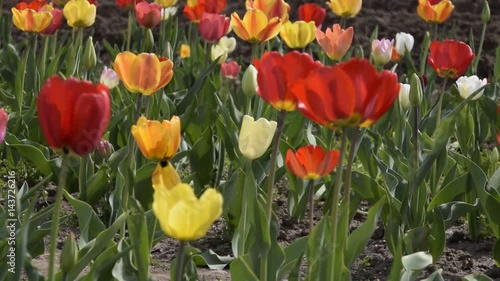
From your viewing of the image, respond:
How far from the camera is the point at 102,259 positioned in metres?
1.92

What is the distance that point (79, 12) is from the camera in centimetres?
327

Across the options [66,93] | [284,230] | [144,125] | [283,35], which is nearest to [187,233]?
[66,93]

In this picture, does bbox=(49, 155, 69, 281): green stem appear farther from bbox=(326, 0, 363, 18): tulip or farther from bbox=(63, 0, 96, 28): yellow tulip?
bbox=(326, 0, 363, 18): tulip

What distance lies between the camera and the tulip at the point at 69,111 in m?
1.52

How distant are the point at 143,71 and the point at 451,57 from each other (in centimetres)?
103

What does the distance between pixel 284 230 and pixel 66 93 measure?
1.49 meters

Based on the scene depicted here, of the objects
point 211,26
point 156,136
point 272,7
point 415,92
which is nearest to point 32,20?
point 211,26

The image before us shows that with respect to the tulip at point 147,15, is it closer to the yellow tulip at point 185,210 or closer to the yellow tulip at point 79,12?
the yellow tulip at point 79,12

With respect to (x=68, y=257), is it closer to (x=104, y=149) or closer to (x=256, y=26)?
(x=104, y=149)

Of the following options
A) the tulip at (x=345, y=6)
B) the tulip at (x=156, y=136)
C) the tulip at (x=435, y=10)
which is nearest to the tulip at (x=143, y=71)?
the tulip at (x=156, y=136)

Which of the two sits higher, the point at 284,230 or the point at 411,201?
the point at 411,201

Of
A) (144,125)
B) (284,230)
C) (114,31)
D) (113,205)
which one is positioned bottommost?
(114,31)

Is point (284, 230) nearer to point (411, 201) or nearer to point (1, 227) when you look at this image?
point (411, 201)

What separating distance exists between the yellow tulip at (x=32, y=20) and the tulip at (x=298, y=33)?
2.53ft
